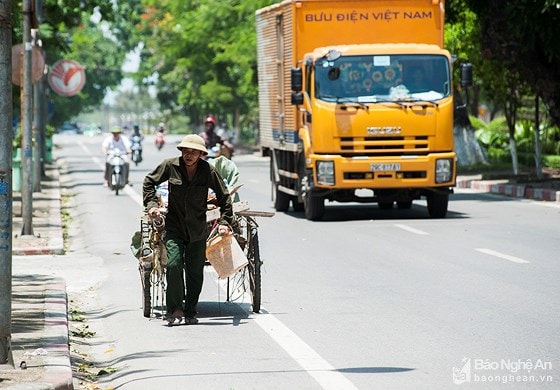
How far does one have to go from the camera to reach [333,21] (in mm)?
22234

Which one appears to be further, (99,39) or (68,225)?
(99,39)

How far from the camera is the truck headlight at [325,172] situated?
21.1 m

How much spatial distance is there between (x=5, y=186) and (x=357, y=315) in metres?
3.70

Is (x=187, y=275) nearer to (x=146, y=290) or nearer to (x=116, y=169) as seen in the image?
(x=146, y=290)

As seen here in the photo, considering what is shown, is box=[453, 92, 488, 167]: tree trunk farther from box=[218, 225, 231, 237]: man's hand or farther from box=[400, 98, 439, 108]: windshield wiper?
box=[218, 225, 231, 237]: man's hand

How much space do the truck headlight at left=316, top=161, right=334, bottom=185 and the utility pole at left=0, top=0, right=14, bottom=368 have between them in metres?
12.8

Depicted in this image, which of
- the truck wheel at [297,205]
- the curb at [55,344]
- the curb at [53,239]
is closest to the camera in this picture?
the curb at [55,344]

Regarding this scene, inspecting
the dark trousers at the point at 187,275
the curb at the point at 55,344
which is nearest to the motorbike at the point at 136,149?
the curb at the point at 55,344

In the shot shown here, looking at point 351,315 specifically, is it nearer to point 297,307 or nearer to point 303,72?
point 297,307

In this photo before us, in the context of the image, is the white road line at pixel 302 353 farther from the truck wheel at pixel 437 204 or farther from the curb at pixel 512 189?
the curb at pixel 512 189

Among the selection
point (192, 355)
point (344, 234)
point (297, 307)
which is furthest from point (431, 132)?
point (192, 355)

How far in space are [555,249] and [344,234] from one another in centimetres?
362

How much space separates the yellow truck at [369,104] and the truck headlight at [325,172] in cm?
2

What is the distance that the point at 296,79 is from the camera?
21.5 metres
